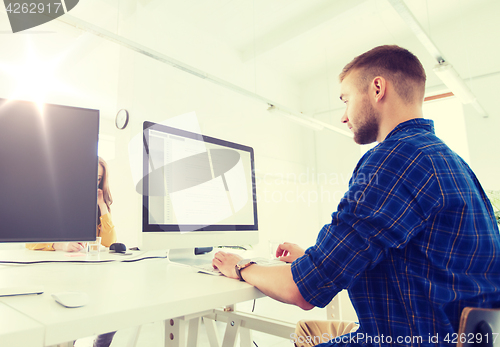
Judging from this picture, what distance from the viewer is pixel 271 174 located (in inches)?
192

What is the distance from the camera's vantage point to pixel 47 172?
2.21ft

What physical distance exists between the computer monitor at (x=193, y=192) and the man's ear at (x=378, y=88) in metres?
0.63

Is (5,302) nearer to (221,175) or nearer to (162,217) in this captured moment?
(162,217)

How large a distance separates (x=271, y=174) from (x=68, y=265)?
393 cm

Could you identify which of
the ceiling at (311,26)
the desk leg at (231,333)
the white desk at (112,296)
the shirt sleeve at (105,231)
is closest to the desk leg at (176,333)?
the white desk at (112,296)

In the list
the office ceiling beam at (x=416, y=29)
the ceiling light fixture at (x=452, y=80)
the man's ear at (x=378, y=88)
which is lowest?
the man's ear at (x=378, y=88)

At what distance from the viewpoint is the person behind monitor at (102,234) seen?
176cm

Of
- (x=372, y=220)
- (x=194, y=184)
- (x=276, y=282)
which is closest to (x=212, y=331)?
(x=194, y=184)

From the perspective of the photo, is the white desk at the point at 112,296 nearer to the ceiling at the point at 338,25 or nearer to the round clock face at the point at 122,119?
the round clock face at the point at 122,119

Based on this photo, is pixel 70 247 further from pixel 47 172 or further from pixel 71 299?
pixel 71 299

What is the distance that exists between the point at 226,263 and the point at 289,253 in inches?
12.2

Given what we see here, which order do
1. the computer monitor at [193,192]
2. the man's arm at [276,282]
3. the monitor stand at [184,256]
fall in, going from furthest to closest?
the monitor stand at [184,256] < the computer monitor at [193,192] < the man's arm at [276,282]

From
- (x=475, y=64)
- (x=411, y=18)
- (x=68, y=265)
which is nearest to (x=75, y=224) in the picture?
(x=68, y=265)

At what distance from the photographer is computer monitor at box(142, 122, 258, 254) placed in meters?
1.06
